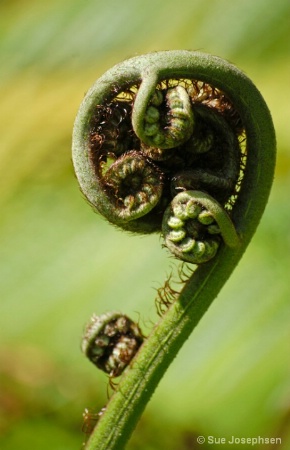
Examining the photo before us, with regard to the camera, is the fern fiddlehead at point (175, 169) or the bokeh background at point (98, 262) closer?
the fern fiddlehead at point (175, 169)

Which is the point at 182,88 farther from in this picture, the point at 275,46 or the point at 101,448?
the point at 275,46

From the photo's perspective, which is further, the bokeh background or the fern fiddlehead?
the bokeh background

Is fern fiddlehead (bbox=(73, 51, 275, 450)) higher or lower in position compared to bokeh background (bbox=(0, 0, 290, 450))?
lower

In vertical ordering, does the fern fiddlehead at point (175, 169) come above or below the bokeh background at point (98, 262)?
below

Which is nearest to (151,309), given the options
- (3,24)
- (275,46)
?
(275,46)
